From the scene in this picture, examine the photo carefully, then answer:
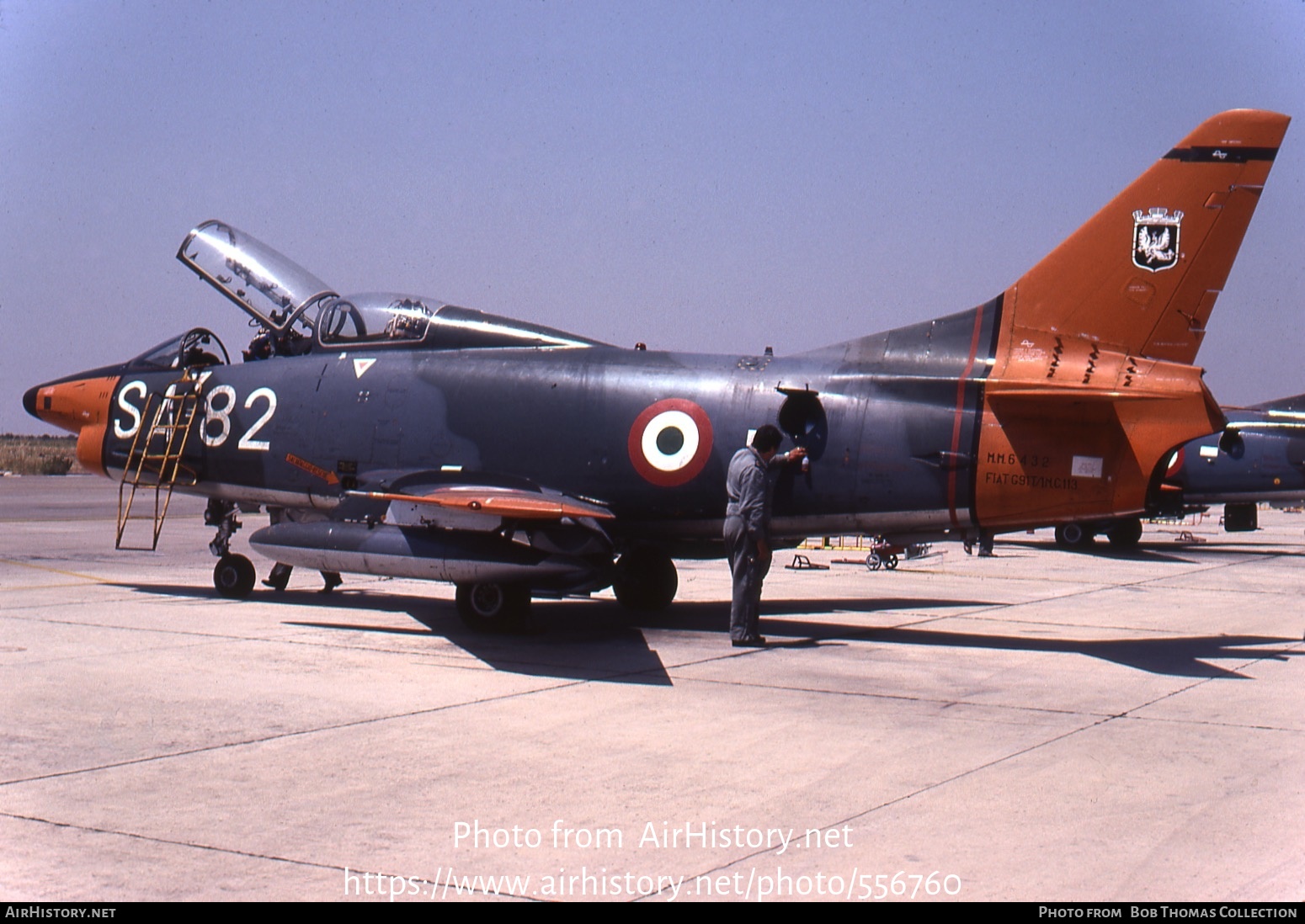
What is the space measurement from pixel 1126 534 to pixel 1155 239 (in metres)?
17.8

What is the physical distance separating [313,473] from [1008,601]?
8.16 m

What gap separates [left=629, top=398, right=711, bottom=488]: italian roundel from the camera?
11.3 metres

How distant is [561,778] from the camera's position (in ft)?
20.1

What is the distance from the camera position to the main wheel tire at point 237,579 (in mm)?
13508

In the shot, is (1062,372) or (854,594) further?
(854,594)

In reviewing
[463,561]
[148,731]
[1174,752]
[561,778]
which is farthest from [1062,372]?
[148,731]

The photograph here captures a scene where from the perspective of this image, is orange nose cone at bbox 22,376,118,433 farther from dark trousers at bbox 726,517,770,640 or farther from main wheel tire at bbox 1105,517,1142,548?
main wheel tire at bbox 1105,517,1142,548

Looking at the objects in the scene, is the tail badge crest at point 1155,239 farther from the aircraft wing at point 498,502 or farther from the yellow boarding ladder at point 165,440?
the yellow boarding ladder at point 165,440

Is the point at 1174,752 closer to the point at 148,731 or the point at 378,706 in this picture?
the point at 378,706

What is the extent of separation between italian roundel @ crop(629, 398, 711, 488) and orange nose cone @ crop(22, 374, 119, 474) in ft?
22.3

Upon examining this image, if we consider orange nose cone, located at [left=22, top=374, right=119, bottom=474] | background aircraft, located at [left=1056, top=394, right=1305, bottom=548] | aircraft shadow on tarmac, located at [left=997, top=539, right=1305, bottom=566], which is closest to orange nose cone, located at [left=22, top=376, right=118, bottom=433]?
orange nose cone, located at [left=22, top=374, right=119, bottom=474]

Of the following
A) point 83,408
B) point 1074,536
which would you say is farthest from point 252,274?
point 1074,536

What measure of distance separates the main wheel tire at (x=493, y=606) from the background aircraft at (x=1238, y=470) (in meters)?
17.5

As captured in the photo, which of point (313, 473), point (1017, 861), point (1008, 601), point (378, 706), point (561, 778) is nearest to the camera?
point (1017, 861)
